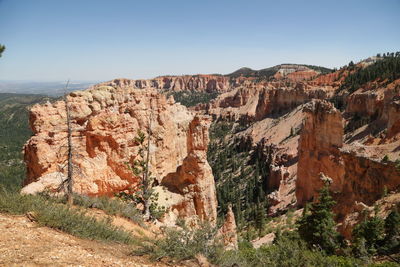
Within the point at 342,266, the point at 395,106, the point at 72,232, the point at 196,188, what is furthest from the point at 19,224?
the point at 395,106

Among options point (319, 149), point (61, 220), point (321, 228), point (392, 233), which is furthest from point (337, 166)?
point (61, 220)

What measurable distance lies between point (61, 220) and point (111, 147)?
10.4 metres

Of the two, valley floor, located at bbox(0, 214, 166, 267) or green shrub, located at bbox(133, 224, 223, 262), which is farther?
green shrub, located at bbox(133, 224, 223, 262)

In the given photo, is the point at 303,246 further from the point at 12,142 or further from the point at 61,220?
the point at 12,142

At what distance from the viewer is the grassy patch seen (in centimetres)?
782

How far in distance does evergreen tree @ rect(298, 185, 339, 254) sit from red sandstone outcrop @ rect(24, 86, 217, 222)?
6206 millimetres

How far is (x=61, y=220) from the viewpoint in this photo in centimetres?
791

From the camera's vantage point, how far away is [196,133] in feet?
66.3

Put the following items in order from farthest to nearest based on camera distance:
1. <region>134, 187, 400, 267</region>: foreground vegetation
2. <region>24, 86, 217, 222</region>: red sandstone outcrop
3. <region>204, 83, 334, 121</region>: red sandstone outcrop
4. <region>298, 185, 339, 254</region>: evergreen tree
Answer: <region>204, 83, 334, 121</region>: red sandstone outcrop, <region>24, 86, 217, 222</region>: red sandstone outcrop, <region>298, 185, 339, 254</region>: evergreen tree, <region>134, 187, 400, 267</region>: foreground vegetation

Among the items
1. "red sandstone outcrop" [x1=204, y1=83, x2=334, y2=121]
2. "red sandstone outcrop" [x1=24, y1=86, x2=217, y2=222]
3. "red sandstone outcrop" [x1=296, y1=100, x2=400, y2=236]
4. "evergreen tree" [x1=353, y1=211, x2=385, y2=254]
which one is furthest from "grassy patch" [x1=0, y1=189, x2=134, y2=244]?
"red sandstone outcrop" [x1=204, y1=83, x2=334, y2=121]

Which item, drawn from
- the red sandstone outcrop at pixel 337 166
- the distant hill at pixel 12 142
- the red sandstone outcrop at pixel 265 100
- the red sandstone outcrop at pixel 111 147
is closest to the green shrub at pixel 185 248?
the red sandstone outcrop at pixel 111 147

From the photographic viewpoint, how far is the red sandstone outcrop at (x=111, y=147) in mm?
16564

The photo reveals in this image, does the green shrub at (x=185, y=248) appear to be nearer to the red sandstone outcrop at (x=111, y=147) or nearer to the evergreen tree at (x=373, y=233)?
the red sandstone outcrop at (x=111, y=147)

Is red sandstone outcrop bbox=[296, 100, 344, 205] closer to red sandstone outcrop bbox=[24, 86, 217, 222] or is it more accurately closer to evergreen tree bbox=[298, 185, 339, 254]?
evergreen tree bbox=[298, 185, 339, 254]
